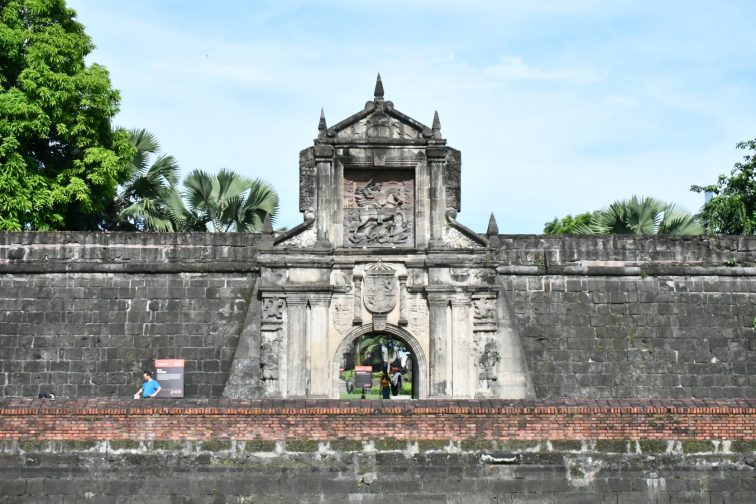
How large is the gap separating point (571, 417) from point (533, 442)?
0.48 meters

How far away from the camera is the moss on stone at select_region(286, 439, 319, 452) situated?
10117mm

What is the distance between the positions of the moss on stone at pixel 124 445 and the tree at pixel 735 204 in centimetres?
1818

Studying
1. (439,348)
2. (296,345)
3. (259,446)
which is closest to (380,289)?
(439,348)

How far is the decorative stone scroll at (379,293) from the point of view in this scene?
17.0 meters

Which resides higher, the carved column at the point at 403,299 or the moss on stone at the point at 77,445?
the carved column at the point at 403,299

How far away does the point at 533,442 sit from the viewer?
10.2 meters

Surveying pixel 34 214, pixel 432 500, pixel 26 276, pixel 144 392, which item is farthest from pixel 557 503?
pixel 34 214

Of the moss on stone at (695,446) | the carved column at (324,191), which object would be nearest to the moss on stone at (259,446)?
the moss on stone at (695,446)

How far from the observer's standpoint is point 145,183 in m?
23.9

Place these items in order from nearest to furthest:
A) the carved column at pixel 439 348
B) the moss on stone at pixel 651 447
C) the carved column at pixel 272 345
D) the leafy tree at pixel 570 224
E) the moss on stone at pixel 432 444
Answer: the moss on stone at pixel 432 444
the moss on stone at pixel 651 447
the carved column at pixel 272 345
the carved column at pixel 439 348
the leafy tree at pixel 570 224

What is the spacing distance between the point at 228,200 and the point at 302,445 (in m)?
13.7

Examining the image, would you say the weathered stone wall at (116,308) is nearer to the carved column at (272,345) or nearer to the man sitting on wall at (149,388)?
the carved column at (272,345)

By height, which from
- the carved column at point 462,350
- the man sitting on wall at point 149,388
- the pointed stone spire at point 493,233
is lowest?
the man sitting on wall at point 149,388

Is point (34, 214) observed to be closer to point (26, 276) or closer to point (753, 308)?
point (26, 276)
